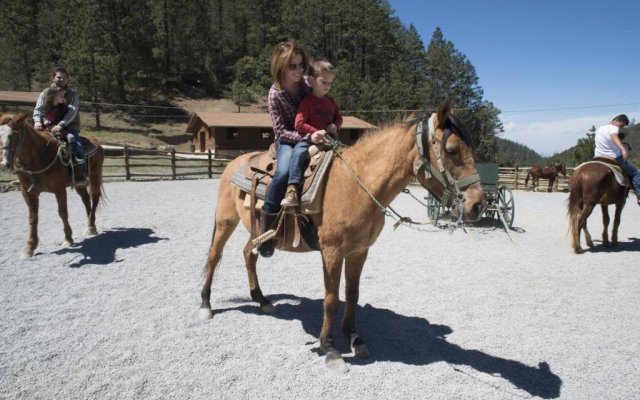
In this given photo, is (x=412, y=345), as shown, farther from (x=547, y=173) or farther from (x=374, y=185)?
(x=547, y=173)

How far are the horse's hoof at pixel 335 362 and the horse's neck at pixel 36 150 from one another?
6038mm

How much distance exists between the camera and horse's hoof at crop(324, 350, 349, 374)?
319 cm

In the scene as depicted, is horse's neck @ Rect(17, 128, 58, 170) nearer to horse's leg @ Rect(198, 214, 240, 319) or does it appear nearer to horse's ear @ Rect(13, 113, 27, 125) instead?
horse's ear @ Rect(13, 113, 27, 125)

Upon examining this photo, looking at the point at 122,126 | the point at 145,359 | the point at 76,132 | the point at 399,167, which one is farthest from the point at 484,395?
the point at 122,126

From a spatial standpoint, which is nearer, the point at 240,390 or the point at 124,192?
the point at 240,390

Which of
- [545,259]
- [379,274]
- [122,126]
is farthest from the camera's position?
[122,126]

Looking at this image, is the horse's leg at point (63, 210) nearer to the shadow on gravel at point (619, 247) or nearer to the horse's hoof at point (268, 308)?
the horse's hoof at point (268, 308)

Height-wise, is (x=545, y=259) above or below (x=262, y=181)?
below

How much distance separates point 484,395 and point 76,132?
7.84 metres

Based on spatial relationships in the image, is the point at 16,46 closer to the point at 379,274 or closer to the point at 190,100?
the point at 190,100

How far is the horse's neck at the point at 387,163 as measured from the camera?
9.47ft

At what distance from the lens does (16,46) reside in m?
39.8

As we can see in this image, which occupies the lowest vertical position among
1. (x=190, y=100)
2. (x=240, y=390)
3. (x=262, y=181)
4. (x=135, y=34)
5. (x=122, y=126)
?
(x=240, y=390)

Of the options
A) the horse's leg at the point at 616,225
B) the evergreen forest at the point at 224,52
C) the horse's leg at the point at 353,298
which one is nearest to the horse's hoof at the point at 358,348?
the horse's leg at the point at 353,298
